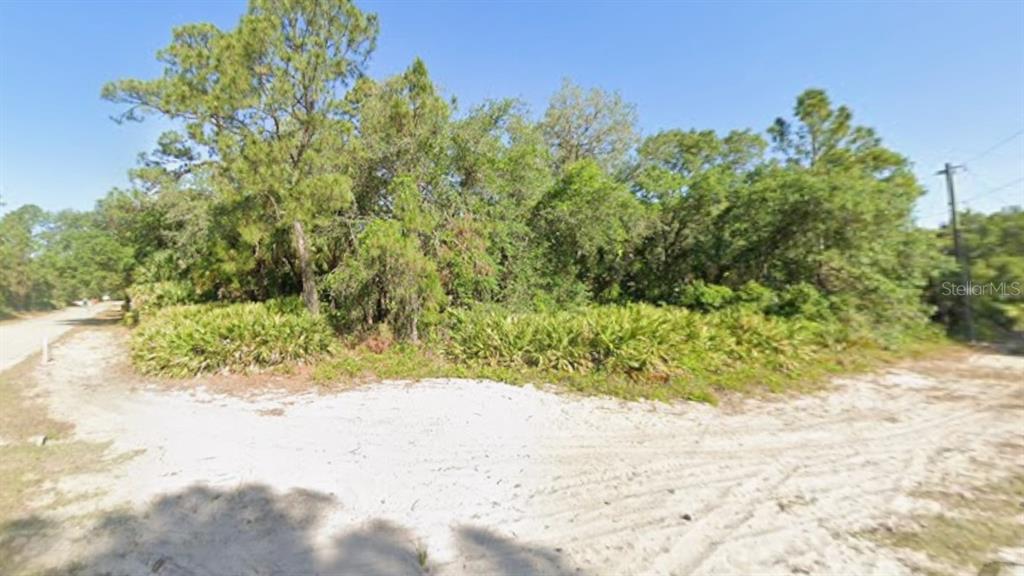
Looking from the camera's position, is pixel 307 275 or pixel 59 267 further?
pixel 59 267

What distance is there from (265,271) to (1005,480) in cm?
1677

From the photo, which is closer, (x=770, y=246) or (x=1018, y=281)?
(x=1018, y=281)

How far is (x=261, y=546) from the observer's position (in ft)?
9.39

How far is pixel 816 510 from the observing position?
3373 millimetres

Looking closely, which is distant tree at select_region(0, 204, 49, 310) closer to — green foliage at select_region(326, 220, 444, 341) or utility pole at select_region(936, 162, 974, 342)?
green foliage at select_region(326, 220, 444, 341)

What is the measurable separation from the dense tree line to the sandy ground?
3879 millimetres

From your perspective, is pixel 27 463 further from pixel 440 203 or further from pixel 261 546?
pixel 440 203

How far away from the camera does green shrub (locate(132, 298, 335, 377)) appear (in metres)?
7.85

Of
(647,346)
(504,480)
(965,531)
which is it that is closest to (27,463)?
(504,480)

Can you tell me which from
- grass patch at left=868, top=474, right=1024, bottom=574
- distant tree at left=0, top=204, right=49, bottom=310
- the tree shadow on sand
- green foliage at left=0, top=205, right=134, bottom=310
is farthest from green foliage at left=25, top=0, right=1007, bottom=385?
distant tree at left=0, top=204, right=49, bottom=310

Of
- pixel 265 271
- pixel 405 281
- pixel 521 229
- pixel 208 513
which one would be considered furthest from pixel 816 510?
pixel 265 271

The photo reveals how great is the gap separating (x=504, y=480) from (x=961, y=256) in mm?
15905

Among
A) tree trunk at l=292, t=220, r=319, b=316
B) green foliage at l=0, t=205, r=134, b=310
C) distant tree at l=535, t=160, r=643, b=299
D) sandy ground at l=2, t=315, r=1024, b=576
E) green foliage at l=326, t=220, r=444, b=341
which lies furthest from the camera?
green foliage at l=0, t=205, r=134, b=310

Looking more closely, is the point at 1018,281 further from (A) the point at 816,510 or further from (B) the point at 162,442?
(B) the point at 162,442
